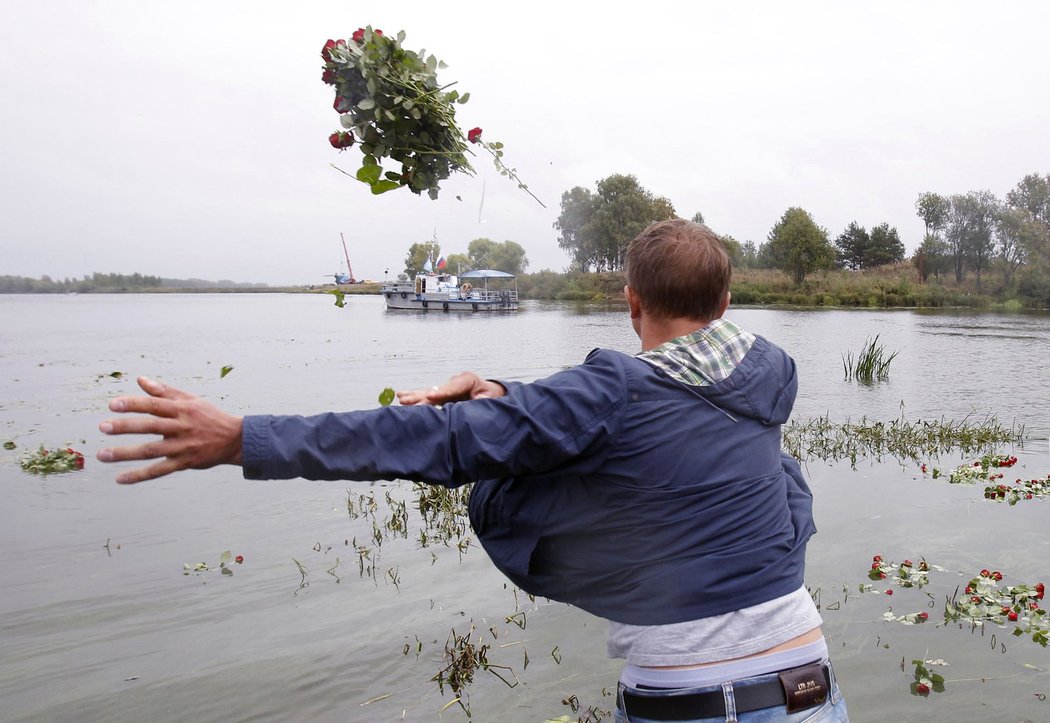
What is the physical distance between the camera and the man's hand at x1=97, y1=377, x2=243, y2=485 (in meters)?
1.69

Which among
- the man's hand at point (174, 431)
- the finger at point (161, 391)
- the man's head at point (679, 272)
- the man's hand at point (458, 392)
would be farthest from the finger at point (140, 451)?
the man's head at point (679, 272)

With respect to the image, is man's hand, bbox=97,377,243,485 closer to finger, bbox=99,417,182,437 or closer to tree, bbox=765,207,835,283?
finger, bbox=99,417,182,437

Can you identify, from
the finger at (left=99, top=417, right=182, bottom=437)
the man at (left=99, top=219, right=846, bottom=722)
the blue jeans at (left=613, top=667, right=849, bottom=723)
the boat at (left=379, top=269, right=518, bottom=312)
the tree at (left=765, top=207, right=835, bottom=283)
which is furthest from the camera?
the tree at (left=765, top=207, right=835, bottom=283)

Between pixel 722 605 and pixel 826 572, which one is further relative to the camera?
pixel 826 572


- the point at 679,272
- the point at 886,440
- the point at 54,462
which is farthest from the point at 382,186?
the point at 886,440

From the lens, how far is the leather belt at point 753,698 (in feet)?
6.45

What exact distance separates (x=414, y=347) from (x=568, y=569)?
106 feet

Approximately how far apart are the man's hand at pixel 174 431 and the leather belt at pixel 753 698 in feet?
3.96

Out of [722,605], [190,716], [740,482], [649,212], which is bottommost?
[190,716]

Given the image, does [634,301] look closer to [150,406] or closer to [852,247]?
[150,406]

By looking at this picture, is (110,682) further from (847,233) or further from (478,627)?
(847,233)

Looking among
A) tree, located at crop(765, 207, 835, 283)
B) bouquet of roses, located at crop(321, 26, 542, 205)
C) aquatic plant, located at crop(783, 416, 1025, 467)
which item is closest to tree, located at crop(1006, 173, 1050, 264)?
tree, located at crop(765, 207, 835, 283)

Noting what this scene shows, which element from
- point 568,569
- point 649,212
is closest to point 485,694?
point 568,569

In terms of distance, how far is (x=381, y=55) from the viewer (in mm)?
2963
